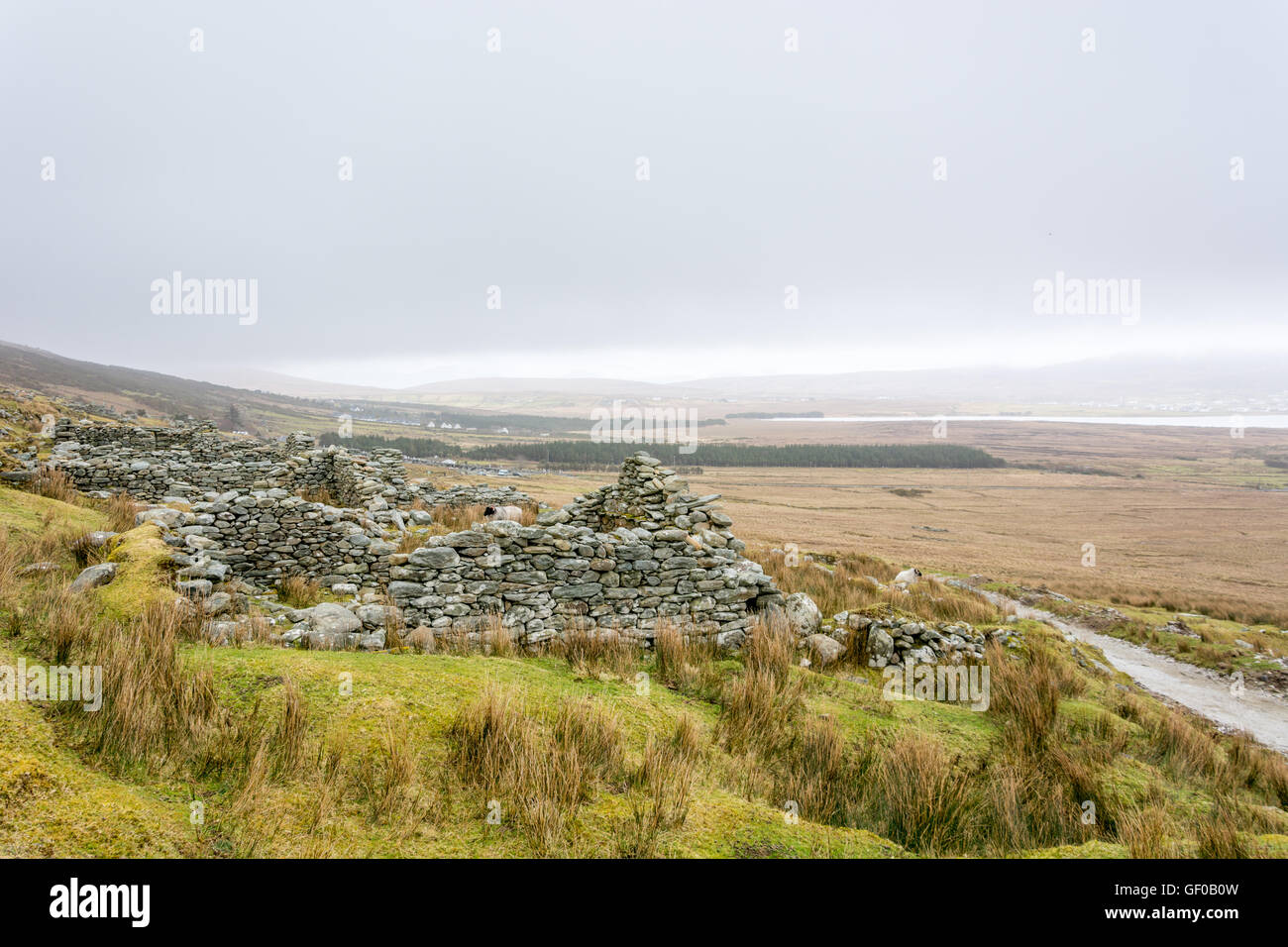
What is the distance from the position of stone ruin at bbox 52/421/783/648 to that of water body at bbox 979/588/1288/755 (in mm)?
9434

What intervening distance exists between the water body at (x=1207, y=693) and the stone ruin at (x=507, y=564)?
943 centimetres

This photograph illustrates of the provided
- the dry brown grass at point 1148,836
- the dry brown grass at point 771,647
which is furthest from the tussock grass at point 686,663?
the dry brown grass at point 1148,836

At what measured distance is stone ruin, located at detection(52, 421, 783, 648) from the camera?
7.64 metres

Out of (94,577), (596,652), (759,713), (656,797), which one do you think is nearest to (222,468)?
(94,577)

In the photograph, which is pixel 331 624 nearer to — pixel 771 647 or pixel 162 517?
pixel 162 517

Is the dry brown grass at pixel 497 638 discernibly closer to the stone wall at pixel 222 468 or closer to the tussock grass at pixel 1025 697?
the tussock grass at pixel 1025 697

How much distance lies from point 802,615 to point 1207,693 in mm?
11714

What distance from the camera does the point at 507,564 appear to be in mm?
7977

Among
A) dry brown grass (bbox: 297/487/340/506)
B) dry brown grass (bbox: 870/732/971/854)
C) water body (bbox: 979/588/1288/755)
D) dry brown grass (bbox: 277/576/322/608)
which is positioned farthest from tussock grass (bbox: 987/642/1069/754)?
Answer: dry brown grass (bbox: 297/487/340/506)

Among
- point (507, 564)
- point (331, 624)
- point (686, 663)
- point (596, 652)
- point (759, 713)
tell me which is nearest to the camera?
point (759, 713)

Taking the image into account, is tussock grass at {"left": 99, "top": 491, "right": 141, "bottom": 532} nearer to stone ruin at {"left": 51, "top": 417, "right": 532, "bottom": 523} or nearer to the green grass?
stone ruin at {"left": 51, "top": 417, "right": 532, "bottom": 523}

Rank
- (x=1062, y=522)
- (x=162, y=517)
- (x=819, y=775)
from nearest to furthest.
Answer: (x=819, y=775) → (x=162, y=517) → (x=1062, y=522)

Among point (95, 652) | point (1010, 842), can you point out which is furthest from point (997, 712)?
point (95, 652)

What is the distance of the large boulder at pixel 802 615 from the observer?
8.24m
